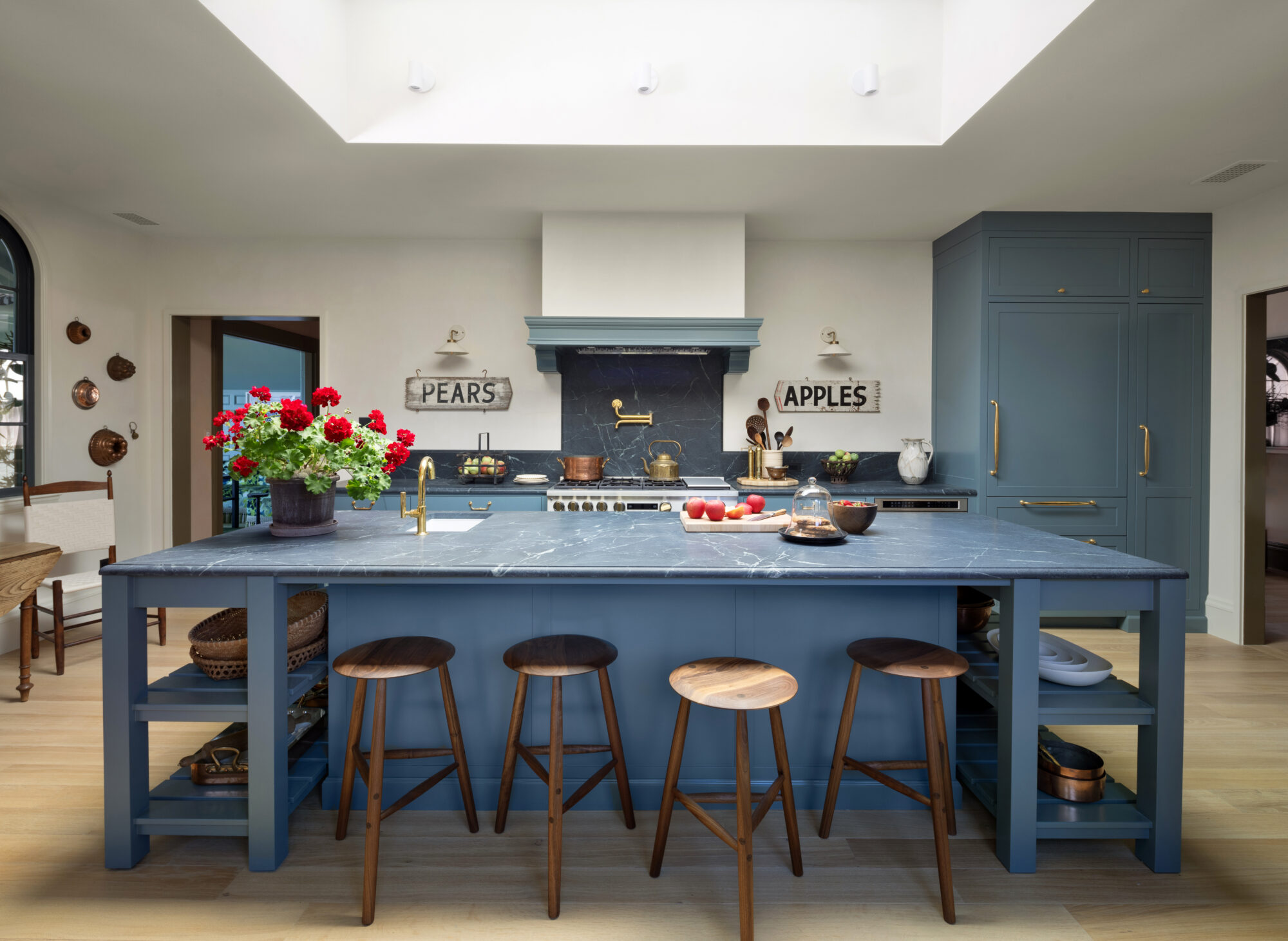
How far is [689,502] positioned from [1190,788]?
2008 millimetres

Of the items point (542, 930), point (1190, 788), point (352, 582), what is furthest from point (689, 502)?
point (1190, 788)

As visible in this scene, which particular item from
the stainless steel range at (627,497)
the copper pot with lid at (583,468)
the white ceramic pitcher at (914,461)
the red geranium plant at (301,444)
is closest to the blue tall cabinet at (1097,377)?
the white ceramic pitcher at (914,461)

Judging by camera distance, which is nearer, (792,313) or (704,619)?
(704,619)

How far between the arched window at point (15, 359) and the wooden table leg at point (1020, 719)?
16.3 ft

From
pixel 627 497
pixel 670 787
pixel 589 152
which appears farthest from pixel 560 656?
pixel 589 152

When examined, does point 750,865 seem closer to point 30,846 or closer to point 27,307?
point 30,846

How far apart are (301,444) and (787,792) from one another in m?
1.80

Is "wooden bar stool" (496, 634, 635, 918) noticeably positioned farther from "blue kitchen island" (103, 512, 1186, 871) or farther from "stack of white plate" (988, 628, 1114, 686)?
"stack of white plate" (988, 628, 1114, 686)

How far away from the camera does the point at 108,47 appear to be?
8.33 feet

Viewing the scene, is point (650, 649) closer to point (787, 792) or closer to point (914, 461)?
point (787, 792)

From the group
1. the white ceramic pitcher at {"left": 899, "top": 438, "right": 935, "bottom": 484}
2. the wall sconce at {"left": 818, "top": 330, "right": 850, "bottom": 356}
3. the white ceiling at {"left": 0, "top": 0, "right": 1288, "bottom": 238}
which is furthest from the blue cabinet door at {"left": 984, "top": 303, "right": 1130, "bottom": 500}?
the wall sconce at {"left": 818, "top": 330, "right": 850, "bottom": 356}

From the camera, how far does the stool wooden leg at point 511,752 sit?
2.08 m

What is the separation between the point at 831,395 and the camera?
5059mm

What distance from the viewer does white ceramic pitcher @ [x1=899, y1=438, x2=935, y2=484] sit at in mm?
4867
